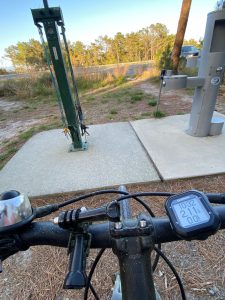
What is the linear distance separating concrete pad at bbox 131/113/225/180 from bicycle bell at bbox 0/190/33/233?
1.95 meters

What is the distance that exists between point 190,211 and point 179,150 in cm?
248

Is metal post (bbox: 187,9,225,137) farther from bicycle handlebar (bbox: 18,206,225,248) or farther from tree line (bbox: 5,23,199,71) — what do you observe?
tree line (bbox: 5,23,199,71)

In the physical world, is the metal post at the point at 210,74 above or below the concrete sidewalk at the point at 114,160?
above

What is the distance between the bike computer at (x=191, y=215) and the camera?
1.42 ft

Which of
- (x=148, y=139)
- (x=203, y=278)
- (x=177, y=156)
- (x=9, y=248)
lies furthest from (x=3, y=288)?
(x=148, y=139)

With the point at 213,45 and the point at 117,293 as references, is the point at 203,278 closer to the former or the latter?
the point at 117,293

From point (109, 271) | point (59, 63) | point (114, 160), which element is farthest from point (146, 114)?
point (109, 271)

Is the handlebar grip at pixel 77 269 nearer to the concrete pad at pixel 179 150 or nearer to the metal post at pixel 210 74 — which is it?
the concrete pad at pixel 179 150

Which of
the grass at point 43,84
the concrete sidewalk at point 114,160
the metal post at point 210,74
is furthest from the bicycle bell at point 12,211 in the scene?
the grass at point 43,84

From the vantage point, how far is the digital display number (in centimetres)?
45

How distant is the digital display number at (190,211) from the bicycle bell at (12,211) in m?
0.36

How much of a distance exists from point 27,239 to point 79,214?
19 centimetres

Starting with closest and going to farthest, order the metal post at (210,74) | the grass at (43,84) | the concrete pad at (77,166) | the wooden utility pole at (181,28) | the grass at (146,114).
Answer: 1. the concrete pad at (77,166)
2. the metal post at (210,74)
3. the grass at (146,114)
4. the wooden utility pole at (181,28)
5. the grass at (43,84)

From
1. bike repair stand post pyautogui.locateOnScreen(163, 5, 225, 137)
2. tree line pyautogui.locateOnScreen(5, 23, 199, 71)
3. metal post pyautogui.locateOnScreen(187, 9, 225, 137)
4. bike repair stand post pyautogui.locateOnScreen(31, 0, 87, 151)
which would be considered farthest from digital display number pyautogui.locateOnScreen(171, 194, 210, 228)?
tree line pyautogui.locateOnScreen(5, 23, 199, 71)
